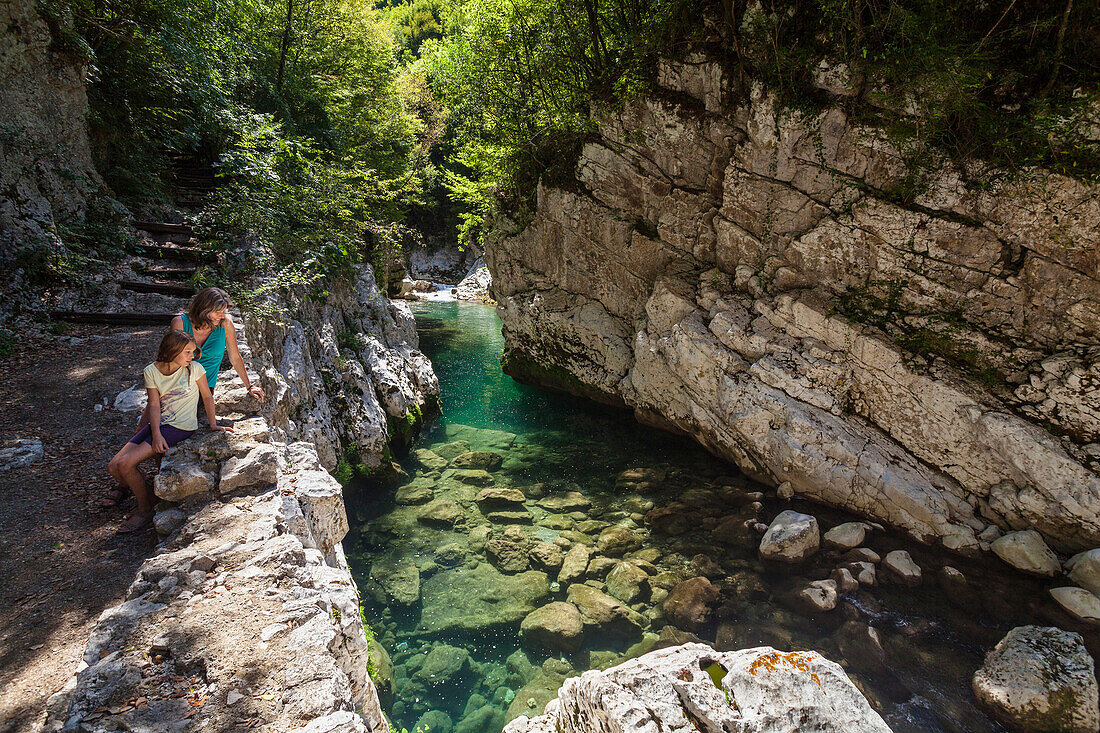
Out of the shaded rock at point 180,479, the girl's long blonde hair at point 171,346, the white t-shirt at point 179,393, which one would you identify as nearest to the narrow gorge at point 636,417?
the shaded rock at point 180,479

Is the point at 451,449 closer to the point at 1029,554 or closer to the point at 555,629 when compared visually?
the point at 555,629

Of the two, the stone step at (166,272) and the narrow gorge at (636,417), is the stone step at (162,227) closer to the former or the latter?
the narrow gorge at (636,417)

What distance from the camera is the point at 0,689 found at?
2.68 meters

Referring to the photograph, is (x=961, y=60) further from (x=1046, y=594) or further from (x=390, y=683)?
(x=390, y=683)

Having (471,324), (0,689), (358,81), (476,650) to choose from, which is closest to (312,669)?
(0,689)

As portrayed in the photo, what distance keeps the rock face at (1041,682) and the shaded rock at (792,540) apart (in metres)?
2.74

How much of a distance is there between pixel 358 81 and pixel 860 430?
2249 cm

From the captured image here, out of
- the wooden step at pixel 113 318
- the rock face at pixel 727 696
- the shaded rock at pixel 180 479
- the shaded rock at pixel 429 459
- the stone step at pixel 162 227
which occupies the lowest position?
the shaded rock at pixel 429 459

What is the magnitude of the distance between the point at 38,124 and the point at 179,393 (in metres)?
7.69

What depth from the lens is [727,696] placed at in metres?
3.76

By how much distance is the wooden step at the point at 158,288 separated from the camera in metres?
8.16

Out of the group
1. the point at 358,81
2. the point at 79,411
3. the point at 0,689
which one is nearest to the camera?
the point at 0,689

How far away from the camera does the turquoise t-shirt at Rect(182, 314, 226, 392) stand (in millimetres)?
4930

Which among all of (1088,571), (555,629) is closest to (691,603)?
(555,629)
